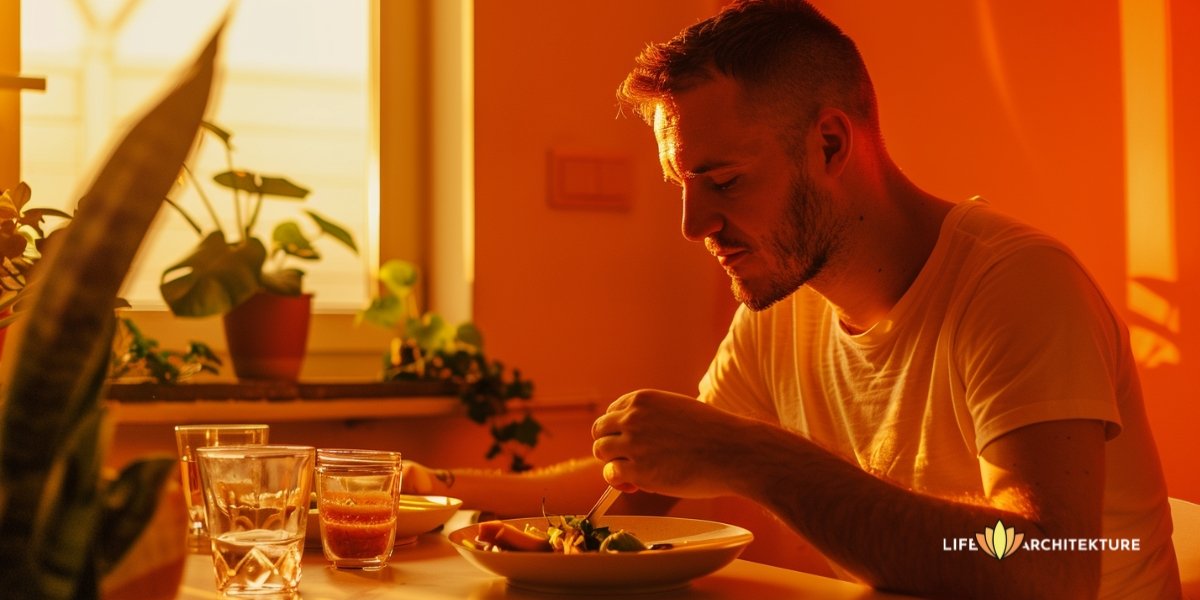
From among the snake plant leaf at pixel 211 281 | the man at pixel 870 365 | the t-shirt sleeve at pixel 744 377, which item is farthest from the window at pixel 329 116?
the man at pixel 870 365

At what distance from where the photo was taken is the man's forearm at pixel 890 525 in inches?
38.9

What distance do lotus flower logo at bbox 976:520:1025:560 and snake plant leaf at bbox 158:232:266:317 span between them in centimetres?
145

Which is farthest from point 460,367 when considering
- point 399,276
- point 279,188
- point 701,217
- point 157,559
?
point 157,559

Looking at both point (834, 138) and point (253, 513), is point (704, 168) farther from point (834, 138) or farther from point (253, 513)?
point (253, 513)

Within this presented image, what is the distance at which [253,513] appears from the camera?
89 cm

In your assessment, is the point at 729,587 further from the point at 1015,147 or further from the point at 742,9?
the point at 1015,147

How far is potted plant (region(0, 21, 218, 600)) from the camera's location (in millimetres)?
393

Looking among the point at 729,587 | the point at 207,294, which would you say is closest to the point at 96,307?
the point at 729,587

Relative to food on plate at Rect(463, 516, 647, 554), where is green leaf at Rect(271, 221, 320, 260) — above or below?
above

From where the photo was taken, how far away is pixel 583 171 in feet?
8.44

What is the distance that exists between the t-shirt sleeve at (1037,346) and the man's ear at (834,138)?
0.27 meters

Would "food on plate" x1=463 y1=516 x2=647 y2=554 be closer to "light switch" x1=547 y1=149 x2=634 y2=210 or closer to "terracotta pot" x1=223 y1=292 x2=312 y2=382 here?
"terracotta pot" x1=223 y1=292 x2=312 y2=382

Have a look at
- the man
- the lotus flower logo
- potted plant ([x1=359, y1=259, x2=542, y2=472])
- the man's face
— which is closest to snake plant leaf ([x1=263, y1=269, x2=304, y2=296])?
potted plant ([x1=359, y1=259, x2=542, y2=472])

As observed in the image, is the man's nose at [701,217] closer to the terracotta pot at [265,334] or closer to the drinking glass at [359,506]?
the drinking glass at [359,506]
